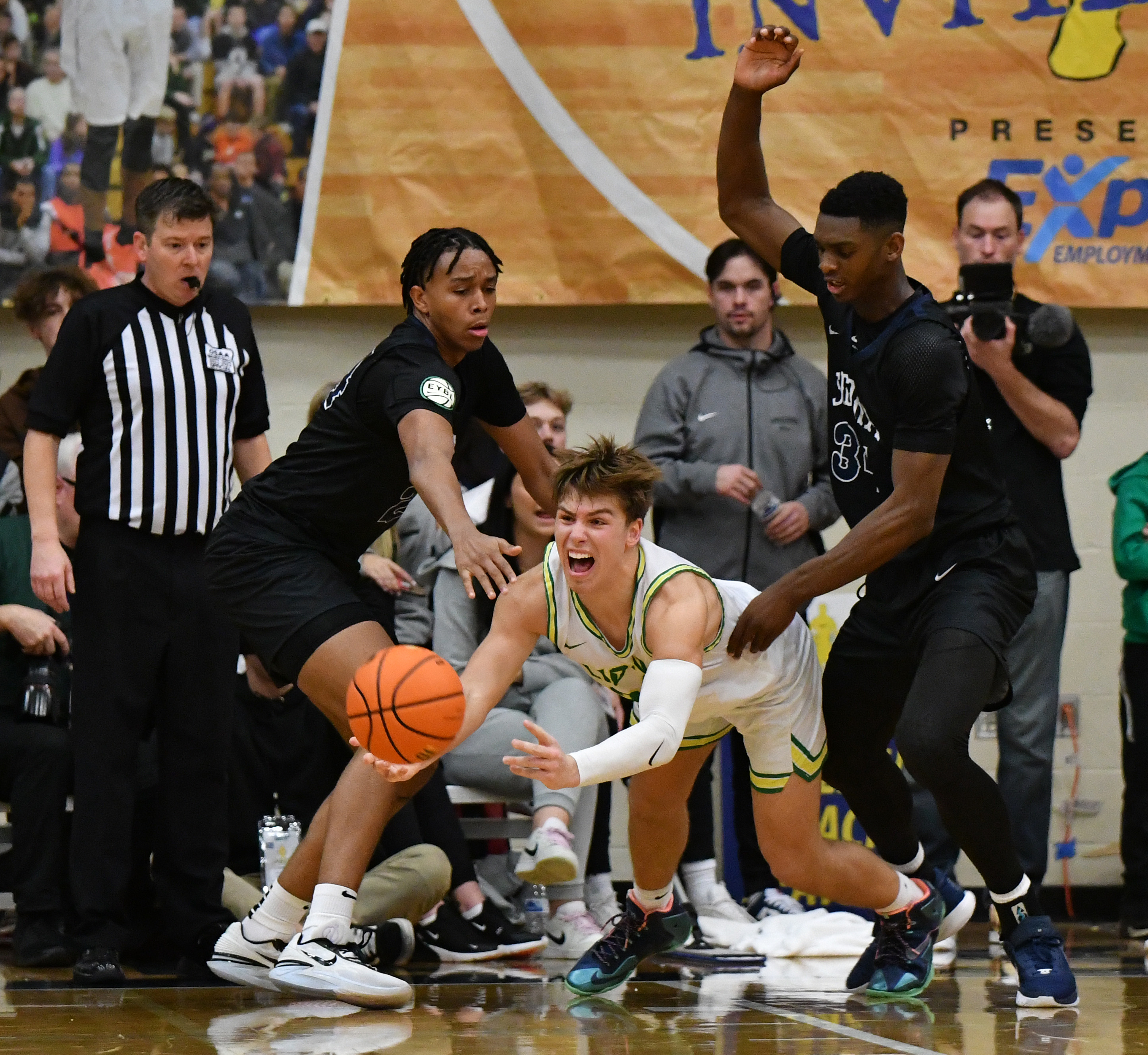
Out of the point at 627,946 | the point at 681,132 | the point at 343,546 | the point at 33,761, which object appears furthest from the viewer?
the point at 681,132

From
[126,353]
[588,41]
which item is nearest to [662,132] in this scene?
[588,41]

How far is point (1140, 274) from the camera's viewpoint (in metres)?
7.05

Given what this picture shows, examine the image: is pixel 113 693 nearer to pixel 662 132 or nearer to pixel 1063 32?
pixel 662 132

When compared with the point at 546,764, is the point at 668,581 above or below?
above

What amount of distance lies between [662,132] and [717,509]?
6.21 ft

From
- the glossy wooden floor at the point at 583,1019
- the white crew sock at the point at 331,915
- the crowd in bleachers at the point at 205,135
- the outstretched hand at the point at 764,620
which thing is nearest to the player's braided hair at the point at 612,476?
the outstretched hand at the point at 764,620

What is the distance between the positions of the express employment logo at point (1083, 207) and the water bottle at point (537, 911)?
348 centimetres

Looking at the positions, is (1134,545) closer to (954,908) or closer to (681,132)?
(954,908)

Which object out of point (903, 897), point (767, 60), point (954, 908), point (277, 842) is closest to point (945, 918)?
point (954, 908)

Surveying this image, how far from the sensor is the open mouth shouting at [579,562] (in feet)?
12.4

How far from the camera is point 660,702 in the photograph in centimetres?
370

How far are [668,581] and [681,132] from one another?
349 centimetres

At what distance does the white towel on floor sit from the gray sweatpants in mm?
524

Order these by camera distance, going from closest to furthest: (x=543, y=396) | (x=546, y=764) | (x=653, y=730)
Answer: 1. (x=546, y=764)
2. (x=653, y=730)
3. (x=543, y=396)
